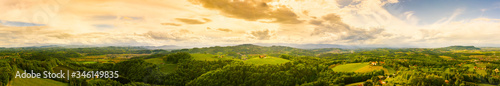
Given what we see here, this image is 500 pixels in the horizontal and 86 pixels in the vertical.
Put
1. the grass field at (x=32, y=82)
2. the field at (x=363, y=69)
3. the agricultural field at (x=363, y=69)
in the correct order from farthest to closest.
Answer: the field at (x=363, y=69) < the agricultural field at (x=363, y=69) < the grass field at (x=32, y=82)

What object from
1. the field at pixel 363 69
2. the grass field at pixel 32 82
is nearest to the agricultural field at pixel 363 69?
the field at pixel 363 69

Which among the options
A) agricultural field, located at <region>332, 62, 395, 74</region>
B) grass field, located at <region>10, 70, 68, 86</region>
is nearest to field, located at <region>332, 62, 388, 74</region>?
agricultural field, located at <region>332, 62, 395, 74</region>

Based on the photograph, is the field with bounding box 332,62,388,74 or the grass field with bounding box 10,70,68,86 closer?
the grass field with bounding box 10,70,68,86

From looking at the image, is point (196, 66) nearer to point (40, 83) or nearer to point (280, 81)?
point (280, 81)

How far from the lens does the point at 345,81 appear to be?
4666 centimetres

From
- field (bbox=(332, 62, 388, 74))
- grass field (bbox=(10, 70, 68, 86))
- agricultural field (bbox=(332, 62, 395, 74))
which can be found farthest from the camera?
field (bbox=(332, 62, 388, 74))

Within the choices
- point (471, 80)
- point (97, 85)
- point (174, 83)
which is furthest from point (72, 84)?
point (471, 80)

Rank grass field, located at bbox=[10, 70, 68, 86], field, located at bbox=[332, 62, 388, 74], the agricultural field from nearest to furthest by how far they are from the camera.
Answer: grass field, located at bbox=[10, 70, 68, 86], the agricultural field, field, located at bbox=[332, 62, 388, 74]

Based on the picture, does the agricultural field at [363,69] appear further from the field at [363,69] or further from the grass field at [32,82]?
the grass field at [32,82]

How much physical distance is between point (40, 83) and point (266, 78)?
53226mm

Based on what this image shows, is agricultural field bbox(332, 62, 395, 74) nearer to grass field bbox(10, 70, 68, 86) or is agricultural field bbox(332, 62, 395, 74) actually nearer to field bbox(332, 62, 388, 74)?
field bbox(332, 62, 388, 74)

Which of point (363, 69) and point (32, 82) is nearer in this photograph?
point (32, 82)

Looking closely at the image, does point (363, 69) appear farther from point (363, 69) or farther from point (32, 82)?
point (32, 82)

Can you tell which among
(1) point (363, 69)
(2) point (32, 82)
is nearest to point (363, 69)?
(1) point (363, 69)
